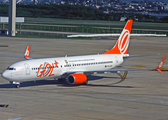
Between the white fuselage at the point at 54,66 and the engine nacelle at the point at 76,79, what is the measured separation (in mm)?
1318

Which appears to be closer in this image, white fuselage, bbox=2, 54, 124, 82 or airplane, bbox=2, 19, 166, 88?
white fuselage, bbox=2, 54, 124, 82

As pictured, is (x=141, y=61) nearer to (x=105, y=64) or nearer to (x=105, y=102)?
(x=105, y=64)

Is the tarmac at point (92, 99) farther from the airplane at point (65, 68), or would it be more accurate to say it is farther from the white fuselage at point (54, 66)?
the white fuselage at point (54, 66)

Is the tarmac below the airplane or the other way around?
below

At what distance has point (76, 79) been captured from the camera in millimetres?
44906

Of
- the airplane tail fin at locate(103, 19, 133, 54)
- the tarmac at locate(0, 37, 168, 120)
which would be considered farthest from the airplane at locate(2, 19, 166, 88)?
the tarmac at locate(0, 37, 168, 120)

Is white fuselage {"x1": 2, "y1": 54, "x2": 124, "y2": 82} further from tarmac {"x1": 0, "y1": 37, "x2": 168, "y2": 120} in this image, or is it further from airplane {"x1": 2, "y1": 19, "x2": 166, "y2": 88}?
tarmac {"x1": 0, "y1": 37, "x2": 168, "y2": 120}

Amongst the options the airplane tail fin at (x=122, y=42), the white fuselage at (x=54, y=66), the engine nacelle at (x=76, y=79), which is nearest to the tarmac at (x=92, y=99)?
the engine nacelle at (x=76, y=79)

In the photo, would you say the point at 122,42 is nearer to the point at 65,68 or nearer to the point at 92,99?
the point at 65,68

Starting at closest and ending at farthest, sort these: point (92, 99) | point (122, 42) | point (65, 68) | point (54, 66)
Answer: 1. point (92, 99)
2. point (54, 66)
3. point (65, 68)
4. point (122, 42)

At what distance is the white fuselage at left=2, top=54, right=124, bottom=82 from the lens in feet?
139

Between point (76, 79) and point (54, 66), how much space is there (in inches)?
A: 129

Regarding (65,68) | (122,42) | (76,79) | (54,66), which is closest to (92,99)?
(76,79)

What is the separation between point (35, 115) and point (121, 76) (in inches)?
996
